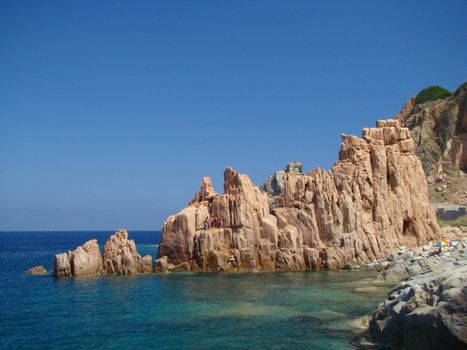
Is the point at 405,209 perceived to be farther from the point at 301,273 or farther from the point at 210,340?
the point at 210,340

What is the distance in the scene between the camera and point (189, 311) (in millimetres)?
37219

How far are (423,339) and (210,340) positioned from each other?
12915mm

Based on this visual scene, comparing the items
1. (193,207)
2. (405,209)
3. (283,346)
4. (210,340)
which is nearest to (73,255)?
(193,207)

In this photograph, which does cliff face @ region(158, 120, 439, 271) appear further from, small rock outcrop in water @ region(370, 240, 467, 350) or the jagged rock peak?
the jagged rock peak

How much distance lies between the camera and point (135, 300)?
4241 cm

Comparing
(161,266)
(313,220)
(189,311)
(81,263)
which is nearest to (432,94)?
(313,220)

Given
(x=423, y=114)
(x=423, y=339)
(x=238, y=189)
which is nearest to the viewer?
(x=423, y=339)

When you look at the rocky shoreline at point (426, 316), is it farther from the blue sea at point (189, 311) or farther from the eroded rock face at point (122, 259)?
the eroded rock face at point (122, 259)

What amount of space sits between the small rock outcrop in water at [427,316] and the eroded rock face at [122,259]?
38.0m

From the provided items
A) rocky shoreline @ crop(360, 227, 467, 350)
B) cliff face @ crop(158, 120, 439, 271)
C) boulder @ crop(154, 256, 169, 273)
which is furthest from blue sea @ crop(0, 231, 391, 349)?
cliff face @ crop(158, 120, 439, 271)

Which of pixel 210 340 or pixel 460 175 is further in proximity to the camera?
pixel 460 175

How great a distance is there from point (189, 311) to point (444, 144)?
8730 cm

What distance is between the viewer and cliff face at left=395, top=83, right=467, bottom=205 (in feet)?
335

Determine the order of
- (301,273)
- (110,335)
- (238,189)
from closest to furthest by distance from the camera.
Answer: (110,335) < (301,273) < (238,189)
